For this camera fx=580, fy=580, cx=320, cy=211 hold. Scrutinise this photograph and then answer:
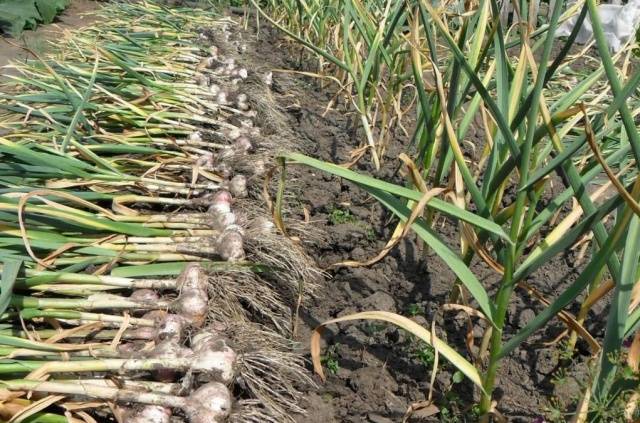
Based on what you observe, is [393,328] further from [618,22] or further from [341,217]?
[618,22]

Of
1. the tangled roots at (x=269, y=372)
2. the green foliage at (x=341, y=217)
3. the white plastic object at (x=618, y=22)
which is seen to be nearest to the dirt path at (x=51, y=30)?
the green foliage at (x=341, y=217)

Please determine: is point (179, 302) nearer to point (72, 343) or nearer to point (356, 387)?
point (72, 343)

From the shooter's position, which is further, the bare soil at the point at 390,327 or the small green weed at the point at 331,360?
the small green weed at the point at 331,360

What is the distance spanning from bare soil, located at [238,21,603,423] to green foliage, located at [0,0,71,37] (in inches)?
137

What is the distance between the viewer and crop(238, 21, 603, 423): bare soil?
1.41 meters

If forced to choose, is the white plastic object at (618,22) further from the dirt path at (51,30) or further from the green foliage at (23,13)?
the green foliage at (23,13)

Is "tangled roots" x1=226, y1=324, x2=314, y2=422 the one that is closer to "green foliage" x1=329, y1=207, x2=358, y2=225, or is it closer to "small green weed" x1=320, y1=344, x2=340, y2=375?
"small green weed" x1=320, y1=344, x2=340, y2=375

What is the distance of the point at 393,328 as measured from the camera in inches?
64.1

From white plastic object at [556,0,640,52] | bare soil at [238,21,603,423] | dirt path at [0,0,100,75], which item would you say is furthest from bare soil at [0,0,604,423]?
white plastic object at [556,0,640,52]

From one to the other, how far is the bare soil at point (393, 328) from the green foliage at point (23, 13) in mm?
3479

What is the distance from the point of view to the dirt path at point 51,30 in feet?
13.8

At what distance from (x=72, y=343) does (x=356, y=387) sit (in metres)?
0.70

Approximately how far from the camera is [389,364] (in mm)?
1532

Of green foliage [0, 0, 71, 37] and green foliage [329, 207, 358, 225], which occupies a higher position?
green foliage [329, 207, 358, 225]
